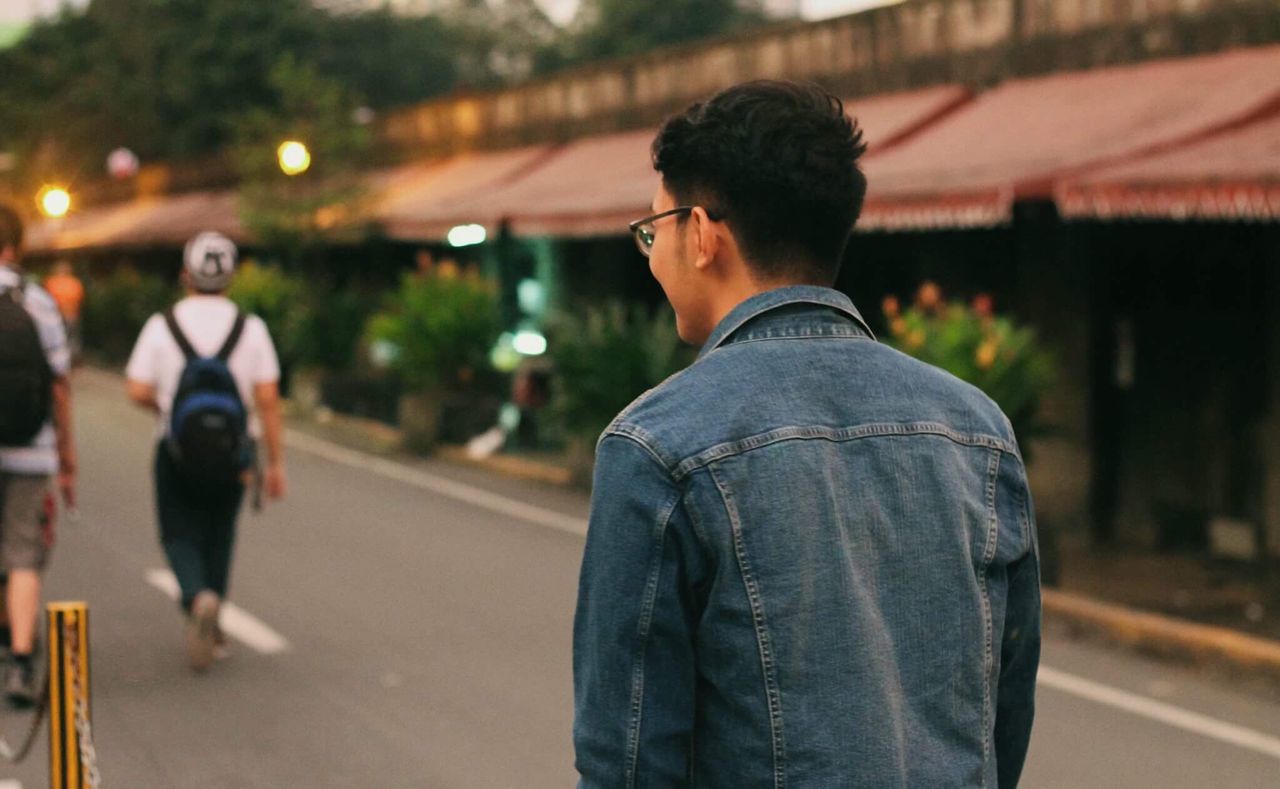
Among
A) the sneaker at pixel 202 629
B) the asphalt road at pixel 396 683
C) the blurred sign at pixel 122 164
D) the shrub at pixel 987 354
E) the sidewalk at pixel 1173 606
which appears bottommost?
the sidewalk at pixel 1173 606

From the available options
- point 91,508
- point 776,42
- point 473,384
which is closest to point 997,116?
point 776,42

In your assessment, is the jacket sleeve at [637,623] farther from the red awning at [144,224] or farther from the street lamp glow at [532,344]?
the red awning at [144,224]

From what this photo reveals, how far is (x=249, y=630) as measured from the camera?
26.6 ft

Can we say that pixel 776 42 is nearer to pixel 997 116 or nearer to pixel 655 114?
pixel 655 114

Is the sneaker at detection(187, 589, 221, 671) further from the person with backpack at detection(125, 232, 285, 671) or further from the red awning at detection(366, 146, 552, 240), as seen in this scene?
the red awning at detection(366, 146, 552, 240)

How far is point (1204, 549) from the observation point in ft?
40.0

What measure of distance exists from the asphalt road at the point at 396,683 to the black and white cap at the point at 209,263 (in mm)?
1655

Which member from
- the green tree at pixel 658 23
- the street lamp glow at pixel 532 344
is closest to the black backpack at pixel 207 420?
the street lamp glow at pixel 532 344

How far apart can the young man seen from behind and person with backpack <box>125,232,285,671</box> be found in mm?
5021

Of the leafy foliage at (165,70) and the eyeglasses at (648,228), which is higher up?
the leafy foliage at (165,70)

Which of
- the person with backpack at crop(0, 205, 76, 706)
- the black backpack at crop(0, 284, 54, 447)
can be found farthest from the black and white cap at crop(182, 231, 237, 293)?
the black backpack at crop(0, 284, 54, 447)

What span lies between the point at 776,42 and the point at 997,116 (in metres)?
5.02

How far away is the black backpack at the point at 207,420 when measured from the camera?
6844 mm

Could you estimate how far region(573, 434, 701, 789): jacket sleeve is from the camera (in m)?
1.94
